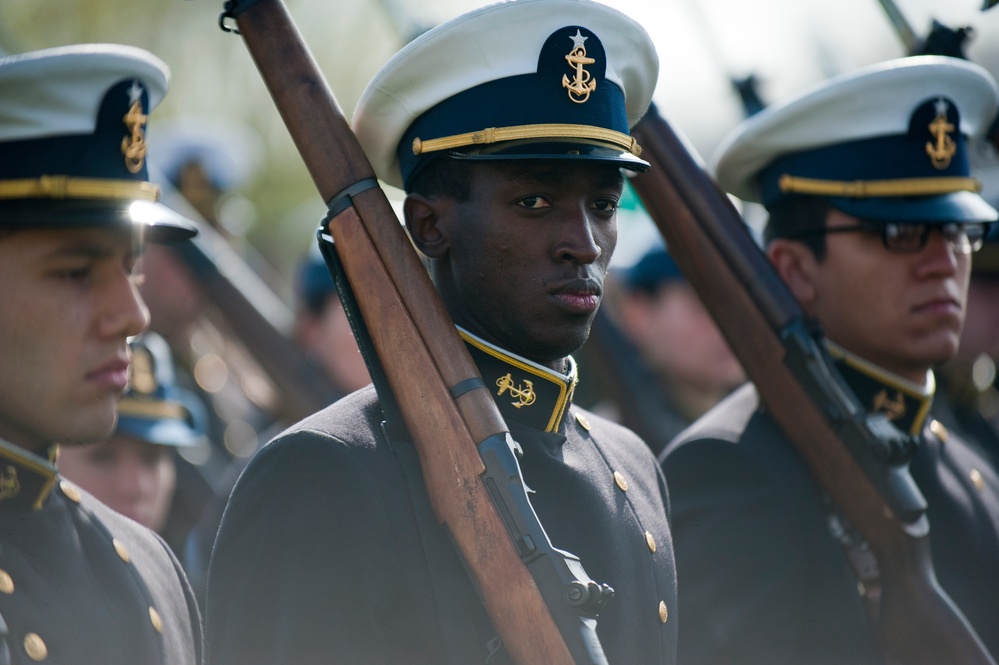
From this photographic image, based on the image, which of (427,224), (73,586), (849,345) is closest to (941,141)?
(849,345)

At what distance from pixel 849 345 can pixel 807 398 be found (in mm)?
437

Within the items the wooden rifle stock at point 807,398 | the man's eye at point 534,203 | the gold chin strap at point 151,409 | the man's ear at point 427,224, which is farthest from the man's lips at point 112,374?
the gold chin strap at point 151,409

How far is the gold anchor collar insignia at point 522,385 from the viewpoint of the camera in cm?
324

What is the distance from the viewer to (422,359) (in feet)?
9.89

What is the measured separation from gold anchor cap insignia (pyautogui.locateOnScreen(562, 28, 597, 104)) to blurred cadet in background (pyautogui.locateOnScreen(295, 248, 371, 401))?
432 cm

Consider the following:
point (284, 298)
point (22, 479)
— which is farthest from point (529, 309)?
point (284, 298)

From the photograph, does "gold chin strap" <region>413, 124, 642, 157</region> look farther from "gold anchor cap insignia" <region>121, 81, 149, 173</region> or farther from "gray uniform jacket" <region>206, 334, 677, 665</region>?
"gold anchor cap insignia" <region>121, 81, 149, 173</region>

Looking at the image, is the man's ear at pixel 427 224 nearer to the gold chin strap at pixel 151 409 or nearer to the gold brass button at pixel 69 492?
the gold brass button at pixel 69 492

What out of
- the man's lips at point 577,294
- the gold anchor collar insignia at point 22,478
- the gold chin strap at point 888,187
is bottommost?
the gold chin strap at point 888,187

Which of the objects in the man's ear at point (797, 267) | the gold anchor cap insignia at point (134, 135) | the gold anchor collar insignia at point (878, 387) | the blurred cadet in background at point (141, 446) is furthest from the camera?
the blurred cadet in background at point (141, 446)

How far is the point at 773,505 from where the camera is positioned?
4328 mm

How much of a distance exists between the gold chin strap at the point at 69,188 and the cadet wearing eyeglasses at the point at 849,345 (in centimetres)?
216

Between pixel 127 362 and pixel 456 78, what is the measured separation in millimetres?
1122

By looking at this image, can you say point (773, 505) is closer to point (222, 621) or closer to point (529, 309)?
point (529, 309)
